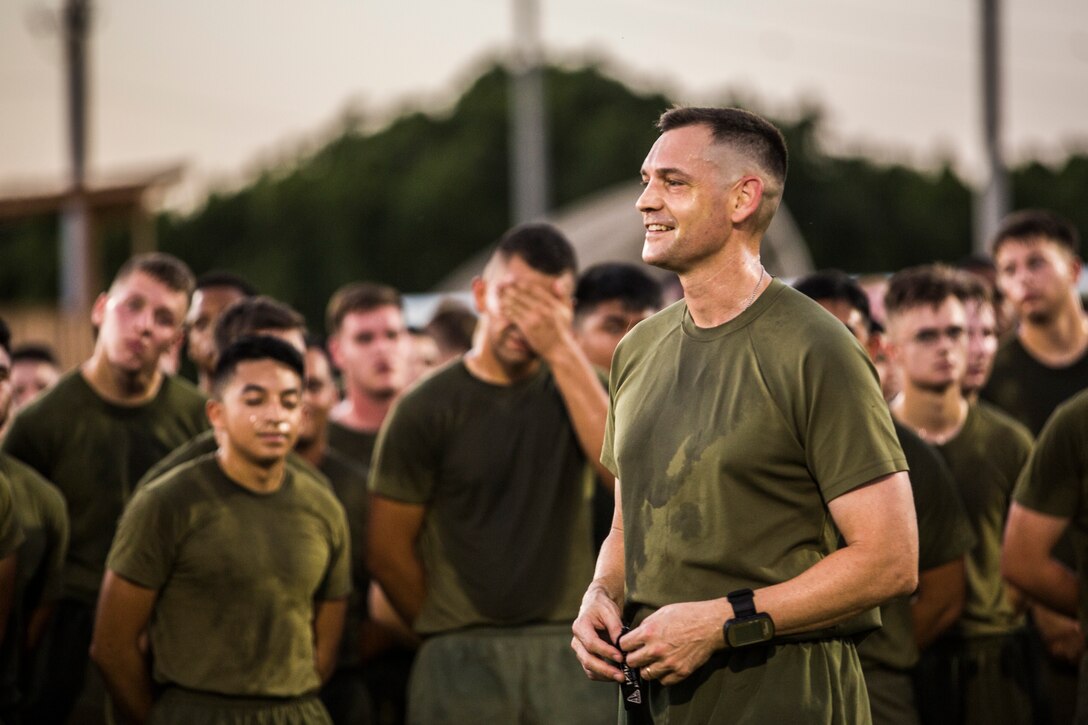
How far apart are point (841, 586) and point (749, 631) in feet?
0.75

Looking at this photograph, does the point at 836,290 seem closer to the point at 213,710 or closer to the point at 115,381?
the point at 213,710

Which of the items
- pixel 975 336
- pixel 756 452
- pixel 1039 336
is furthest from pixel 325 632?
pixel 1039 336

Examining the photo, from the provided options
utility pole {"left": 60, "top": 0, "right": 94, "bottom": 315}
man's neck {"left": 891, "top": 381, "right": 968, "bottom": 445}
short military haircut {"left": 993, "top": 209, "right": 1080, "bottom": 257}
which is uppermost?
utility pole {"left": 60, "top": 0, "right": 94, "bottom": 315}

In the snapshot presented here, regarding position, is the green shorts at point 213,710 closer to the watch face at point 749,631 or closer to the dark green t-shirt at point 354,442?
the dark green t-shirt at point 354,442

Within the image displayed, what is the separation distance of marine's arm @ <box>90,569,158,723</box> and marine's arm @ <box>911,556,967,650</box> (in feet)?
9.00

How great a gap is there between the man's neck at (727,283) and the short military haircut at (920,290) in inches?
111

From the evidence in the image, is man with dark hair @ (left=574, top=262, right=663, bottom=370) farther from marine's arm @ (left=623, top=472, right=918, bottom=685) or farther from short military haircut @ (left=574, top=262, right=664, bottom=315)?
marine's arm @ (left=623, top=472, right=918, bottom=685)

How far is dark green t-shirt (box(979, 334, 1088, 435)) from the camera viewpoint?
7090 millimetres

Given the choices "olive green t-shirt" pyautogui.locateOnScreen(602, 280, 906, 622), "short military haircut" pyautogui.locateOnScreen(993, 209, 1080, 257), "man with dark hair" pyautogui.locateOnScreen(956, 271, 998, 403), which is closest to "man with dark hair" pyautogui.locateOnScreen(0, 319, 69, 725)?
"olive green t-shirt" pyautogui.locateOnScreen(602, 280, 906, 622)

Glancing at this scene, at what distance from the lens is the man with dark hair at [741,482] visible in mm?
3465

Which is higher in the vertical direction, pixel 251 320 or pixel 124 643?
pixel 251 320

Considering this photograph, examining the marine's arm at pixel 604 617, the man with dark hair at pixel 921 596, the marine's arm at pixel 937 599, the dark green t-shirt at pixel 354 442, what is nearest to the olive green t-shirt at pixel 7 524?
the dark green t-shirt at pixel 354 442

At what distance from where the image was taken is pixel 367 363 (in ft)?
25.1

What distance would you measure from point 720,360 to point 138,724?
2896mm
